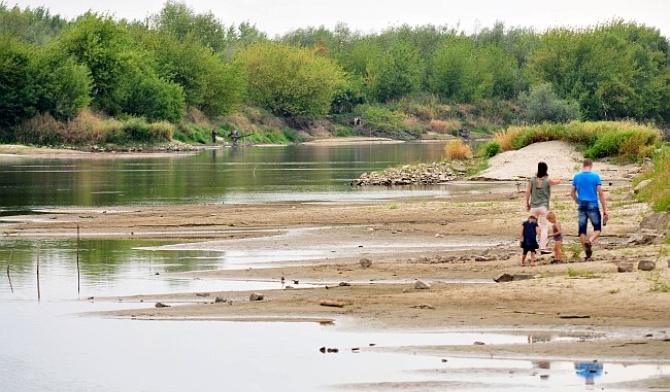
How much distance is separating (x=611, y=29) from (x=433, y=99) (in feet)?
103

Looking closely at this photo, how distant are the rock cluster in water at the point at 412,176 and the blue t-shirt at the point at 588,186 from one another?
30716 millimetres

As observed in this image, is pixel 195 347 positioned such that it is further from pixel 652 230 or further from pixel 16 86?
pixel 16 86

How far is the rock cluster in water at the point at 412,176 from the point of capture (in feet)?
178

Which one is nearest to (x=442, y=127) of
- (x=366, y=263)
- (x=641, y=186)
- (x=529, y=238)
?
(x=641, y=186)

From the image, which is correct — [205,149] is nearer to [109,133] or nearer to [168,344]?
[109,133]

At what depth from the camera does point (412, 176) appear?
55062 millimetres

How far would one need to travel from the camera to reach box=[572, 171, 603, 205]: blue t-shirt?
917 inches

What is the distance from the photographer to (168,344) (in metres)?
18.1

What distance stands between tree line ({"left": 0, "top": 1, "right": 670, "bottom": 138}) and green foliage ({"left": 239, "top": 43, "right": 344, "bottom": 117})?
155 mm

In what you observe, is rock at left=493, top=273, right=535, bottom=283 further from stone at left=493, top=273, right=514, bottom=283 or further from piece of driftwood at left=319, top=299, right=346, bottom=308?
piece of driftwood at left=319, top=299, right=346, bottom=308

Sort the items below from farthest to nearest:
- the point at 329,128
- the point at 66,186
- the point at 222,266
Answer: the point at 329,128, the point at 66,186, the point at 222,266

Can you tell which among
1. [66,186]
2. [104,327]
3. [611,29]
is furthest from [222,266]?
[611,29]

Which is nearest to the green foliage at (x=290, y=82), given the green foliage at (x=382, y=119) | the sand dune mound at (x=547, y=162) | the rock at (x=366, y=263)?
the green foliage at (x=382, y=119)

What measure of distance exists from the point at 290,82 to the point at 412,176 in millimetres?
88312
